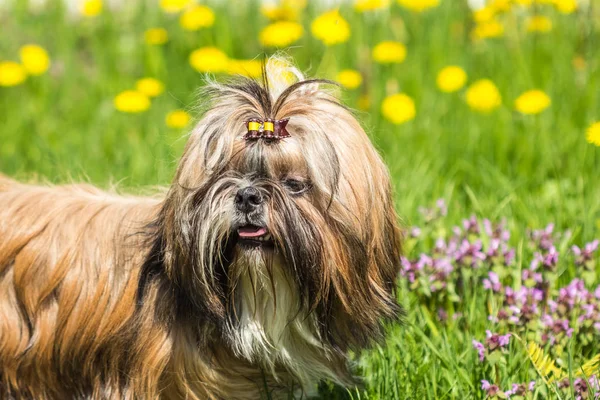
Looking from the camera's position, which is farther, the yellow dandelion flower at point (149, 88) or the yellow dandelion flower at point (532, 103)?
the yellow dandelion flower at point (149, 88)

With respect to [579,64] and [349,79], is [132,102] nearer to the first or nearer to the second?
[349,79]

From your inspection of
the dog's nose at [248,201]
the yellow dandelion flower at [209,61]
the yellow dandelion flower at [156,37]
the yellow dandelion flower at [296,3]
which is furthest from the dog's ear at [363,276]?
the yellow dandelion flower at [296,3]

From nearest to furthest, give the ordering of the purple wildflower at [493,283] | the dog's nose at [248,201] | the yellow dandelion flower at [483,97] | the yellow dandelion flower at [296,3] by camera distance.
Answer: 1. the dog's nose at [248,201]
2. the purple wildflower at [493,283]
3. the yellow dandelion flower at [483,97]
4. the yellow dandelion flower at [296,3]

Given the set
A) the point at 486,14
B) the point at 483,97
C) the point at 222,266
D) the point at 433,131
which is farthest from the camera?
the point at 486,14

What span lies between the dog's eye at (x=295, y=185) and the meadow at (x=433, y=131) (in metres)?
0.63

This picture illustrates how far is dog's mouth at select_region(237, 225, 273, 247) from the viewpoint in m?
3.04

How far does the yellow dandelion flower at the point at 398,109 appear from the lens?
17.8 feet

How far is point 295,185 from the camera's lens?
3.14 metres

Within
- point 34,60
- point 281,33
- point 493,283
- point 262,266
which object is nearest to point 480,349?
point 493,283

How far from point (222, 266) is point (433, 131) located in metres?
2.80

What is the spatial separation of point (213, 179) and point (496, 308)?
56.9 inches

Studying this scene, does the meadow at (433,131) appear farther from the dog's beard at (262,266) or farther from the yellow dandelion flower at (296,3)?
the dog's beard at (262,266)

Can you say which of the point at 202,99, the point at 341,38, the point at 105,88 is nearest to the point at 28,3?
the point at 105,88

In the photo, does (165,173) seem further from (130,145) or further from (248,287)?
(248,287)
